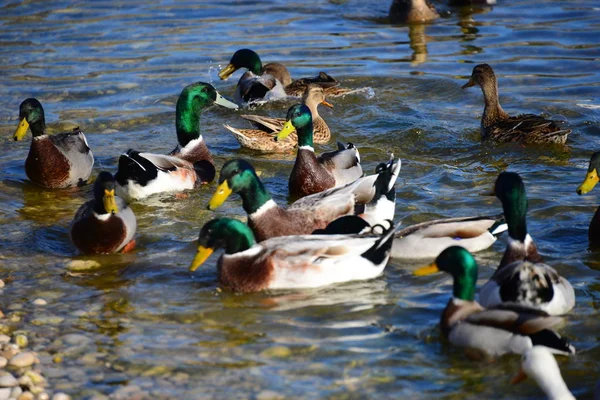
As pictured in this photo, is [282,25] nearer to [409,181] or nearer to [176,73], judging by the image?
[176,73]

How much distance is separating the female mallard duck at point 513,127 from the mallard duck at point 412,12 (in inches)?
219

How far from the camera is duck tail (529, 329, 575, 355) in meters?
5.57

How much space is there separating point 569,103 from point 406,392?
7.24 metres

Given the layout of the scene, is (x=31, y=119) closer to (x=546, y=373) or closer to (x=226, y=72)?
(x=226, y=72)

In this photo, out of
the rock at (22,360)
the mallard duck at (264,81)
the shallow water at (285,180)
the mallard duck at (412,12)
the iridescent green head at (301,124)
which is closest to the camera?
the shallow water at (285,180)

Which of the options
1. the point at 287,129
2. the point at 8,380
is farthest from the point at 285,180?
the point at 8,380

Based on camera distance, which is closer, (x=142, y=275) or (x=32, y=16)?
(x=142, y=275)

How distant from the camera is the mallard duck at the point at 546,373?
4.91 meters

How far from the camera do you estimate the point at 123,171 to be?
30.6 feet

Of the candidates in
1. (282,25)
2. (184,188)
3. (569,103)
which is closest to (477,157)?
(569,103)

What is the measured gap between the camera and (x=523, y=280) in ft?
20.1

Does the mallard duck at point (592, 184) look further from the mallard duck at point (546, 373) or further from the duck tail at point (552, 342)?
the mallard duck at point (546, 373)

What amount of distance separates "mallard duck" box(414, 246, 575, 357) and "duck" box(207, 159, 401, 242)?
1843 millimetres

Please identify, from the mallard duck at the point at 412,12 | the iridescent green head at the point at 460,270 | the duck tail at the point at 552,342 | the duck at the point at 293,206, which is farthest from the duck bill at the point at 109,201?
the mallard duck at the point at 412,12
